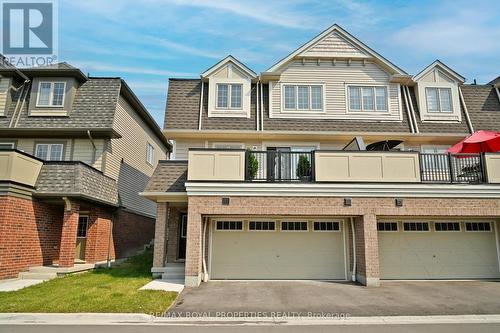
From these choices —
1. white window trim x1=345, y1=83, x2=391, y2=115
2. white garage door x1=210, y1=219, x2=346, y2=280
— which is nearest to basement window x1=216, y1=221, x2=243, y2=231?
white garage door x1=210, y1=219, x2=346, y2=280

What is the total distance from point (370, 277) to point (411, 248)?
2.53 metres

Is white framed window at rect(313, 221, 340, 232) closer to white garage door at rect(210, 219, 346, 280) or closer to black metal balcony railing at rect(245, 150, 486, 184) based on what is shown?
white garage door at rect(210, 219, 346, 280)

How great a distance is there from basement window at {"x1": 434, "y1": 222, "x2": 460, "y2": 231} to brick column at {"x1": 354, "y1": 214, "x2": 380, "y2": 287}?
3.05 metres

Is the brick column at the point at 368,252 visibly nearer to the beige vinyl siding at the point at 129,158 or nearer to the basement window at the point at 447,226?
the basement window at the point at 447,226

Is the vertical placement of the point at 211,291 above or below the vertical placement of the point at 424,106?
below

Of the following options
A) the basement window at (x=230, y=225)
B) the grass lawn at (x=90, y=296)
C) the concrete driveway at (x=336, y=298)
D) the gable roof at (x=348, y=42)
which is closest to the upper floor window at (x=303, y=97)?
the gable roof at (x=348, y=42)

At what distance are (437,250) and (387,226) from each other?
197cm

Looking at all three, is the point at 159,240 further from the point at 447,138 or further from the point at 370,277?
the point at 447,138

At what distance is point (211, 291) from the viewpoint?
10711 millimetres

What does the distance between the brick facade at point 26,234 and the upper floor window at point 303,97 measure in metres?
11.1

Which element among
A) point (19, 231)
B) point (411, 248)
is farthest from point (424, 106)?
point (19, 231)

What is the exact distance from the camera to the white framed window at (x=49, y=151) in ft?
53.8

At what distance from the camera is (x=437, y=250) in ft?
42.6

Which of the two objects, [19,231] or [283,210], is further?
[19,231]
